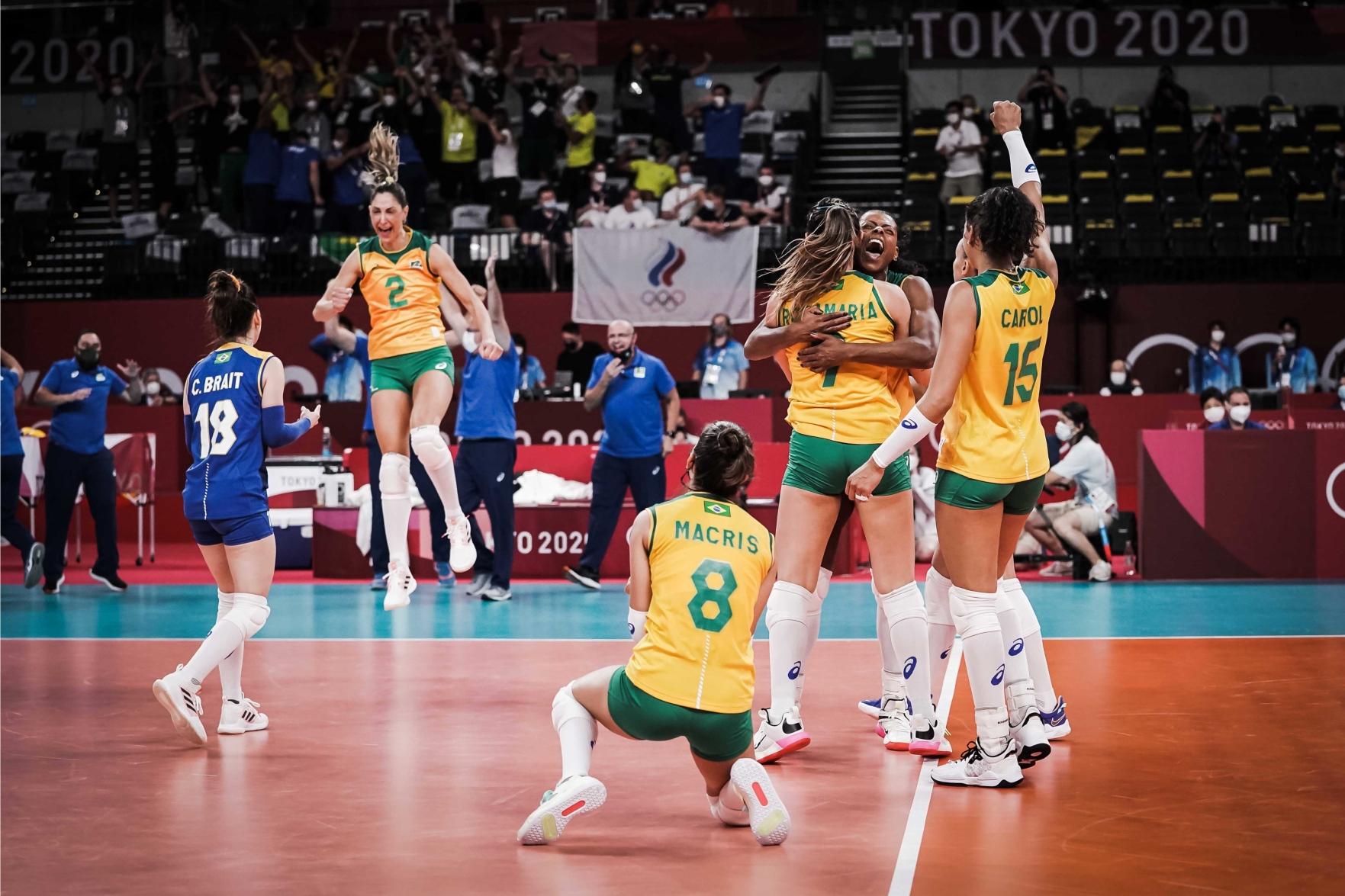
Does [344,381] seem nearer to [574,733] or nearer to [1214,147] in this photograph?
[574,733]

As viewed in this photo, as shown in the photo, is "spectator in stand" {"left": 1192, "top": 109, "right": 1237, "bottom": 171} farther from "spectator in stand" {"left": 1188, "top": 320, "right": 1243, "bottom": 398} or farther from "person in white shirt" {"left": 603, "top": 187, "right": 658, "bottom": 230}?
"person in white shirt" {"left": 603, "top": 187, "right": 658, "bottom": 230}

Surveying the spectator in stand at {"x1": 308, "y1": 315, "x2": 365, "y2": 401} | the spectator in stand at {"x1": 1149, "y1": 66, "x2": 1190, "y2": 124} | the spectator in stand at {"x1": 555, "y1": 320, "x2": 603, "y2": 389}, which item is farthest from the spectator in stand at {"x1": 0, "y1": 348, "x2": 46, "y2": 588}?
the spectator in stand at {"x1": 1149, "y1": 66, "x2": 1190, "y2": 124}

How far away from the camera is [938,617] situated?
6.34 metres

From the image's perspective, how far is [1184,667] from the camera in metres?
8.09

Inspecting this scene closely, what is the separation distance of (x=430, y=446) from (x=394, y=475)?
0.42 meters

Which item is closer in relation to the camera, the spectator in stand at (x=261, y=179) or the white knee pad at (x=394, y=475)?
the white knee pad at (x=394, y=475)

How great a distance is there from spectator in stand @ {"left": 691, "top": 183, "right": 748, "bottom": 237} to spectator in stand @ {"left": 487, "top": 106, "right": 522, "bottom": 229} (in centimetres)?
332

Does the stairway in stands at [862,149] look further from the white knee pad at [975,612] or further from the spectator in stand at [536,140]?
the white knee pad at [975,612]

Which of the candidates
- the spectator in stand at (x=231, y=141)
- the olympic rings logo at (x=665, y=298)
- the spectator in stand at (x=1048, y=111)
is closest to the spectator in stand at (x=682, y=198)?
the olympic rings logo at (x=665, y=298)

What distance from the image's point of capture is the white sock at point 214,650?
6.25m

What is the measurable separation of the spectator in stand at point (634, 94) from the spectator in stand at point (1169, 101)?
8.21 m

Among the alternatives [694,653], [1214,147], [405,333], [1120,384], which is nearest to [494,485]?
[405,333]

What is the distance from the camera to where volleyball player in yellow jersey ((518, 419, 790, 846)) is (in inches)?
183

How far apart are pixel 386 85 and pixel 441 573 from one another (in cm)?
1241
